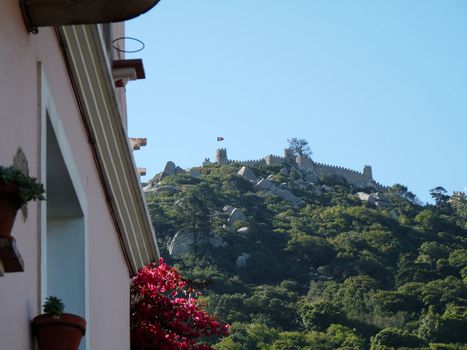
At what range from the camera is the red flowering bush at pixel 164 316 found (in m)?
9.52

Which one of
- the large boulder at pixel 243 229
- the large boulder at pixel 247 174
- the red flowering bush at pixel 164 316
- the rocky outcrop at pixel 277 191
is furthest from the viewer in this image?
the large boulder at pixel 247 174

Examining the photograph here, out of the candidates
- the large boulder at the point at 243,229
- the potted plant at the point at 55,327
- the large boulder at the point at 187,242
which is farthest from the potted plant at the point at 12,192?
the large boulder at the point at 243,229

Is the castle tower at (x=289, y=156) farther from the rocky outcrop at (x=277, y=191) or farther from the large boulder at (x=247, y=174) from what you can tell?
the rocky outcrop at (x=277, y=191)

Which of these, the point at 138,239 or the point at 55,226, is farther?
the point at 138,239

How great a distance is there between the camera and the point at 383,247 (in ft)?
311

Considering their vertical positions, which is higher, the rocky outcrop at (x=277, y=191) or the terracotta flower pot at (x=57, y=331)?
the rocky outcrop at (x=277, y=191)

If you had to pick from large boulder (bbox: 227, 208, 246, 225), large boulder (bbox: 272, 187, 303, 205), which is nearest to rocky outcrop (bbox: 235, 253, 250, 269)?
large boulder (bbox: 227, 208, 246, 225)

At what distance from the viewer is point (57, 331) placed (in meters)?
4.39

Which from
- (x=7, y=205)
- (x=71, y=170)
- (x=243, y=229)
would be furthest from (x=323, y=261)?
(x=7, y=205)

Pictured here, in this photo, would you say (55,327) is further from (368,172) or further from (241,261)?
(368,172)

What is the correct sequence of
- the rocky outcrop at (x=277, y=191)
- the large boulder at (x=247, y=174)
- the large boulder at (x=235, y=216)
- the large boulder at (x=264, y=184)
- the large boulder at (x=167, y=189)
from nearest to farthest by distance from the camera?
the large boulder at (x=235, y=216) < the large boulder at (x=167, y=189) < the rocky outcrop at (x=277, y=191) < the large boulder at (x=264, y=184) < the large boulder at (x=247, y=174)

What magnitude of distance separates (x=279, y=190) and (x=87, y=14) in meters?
103

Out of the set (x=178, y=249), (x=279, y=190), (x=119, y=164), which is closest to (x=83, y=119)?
(x=119, y=164)

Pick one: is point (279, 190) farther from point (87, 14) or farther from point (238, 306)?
point (87, 14)
